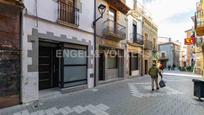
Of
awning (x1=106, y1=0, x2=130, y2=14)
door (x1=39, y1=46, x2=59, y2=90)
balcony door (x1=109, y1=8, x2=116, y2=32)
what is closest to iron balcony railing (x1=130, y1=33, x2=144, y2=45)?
awning (x1=106, y1=0, x2=130, y2=14)

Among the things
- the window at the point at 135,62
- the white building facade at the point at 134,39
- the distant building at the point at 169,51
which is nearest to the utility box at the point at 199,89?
the white building facade at the point at 134,39

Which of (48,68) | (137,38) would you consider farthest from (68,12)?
(137,38)

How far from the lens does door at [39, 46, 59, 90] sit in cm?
975

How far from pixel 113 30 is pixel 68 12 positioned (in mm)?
5264

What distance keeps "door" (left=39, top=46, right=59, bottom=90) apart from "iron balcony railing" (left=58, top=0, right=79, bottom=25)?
61.6 inches

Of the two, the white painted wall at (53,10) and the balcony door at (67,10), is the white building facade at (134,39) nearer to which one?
the white painted wall at (53,10)

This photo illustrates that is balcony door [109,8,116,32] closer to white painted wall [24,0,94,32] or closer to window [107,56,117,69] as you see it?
window [107,56,117,69]

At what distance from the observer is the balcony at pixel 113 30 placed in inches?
535

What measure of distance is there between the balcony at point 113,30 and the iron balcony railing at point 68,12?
333cm

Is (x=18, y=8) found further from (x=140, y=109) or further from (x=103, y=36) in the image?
(x=103, y=36)

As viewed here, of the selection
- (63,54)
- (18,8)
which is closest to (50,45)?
(63,54)

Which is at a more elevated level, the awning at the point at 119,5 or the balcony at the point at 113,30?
the awning at the point at 119,5

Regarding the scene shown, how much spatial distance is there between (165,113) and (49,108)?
3626 millimetres

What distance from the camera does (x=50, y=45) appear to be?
32.6 ft
